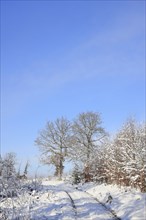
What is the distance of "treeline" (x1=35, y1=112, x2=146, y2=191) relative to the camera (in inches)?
848

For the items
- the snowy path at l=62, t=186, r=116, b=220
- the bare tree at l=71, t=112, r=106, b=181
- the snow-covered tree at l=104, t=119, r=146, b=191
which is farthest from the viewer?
the bare tree at l=71, t=112, r=106, b=181

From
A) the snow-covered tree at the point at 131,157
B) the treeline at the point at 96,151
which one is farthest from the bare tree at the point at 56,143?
the snow-covered tree at the point at 131,157

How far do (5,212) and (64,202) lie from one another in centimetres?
807

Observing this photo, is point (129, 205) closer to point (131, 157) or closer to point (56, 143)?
point (131, 157)

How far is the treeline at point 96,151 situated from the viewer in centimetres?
2153

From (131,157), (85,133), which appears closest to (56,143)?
(85,133)

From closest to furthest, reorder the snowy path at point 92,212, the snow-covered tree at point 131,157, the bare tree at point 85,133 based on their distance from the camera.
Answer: the snowy path at point 92,212, the snow-covered tree at point 131,157, the bare tree at point 85,133

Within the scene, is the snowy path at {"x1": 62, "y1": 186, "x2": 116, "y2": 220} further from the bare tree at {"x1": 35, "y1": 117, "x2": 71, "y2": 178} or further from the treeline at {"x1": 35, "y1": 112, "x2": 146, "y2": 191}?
the bare tree at {"x1": 35, "y1": 117, "x2": 71, "y2": 178}

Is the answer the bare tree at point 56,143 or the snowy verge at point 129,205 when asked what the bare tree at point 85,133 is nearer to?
the bare tree at point 56,143

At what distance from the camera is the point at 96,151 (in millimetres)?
39719

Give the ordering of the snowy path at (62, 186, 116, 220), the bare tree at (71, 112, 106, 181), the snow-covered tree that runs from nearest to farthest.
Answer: the snowy path at (62, 186, 116, 220) → the snow-covered tree → the bare tree at (71, 112, 106, 181)

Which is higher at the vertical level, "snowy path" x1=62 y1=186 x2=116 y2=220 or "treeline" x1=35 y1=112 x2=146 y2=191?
"treeline" x1=35 y1=112 x2=146 y2=191

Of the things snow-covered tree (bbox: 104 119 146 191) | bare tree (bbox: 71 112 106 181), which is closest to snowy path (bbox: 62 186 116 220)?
snow-covered tree (bbox: 104 119 146 191)

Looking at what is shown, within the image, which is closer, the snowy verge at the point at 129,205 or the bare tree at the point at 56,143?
the snowy verge at the point at 129,205
